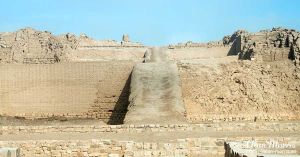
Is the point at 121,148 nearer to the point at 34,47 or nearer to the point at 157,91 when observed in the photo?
the point at 157,91

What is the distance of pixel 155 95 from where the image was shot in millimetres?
23109

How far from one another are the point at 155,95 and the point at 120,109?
240 centimetres

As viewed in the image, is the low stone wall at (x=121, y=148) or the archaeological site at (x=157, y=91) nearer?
the low stone wall at (x=121, y=148)

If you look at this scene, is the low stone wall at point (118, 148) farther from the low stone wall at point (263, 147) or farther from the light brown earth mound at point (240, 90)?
the light brown earth mound at point (240, 90)

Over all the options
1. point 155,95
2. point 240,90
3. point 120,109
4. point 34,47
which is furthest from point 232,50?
point 155,95

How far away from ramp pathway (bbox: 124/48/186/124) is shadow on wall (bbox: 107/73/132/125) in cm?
79

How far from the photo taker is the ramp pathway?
20.7 m

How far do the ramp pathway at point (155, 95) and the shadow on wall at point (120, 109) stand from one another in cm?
79

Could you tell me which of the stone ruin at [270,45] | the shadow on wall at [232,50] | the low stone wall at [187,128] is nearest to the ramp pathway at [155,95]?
the low stone wall at [187,128]

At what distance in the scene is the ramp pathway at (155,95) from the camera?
20.7 metres

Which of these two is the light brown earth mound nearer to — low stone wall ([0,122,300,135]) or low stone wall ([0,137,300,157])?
low stone wall ([0,122,300,135])

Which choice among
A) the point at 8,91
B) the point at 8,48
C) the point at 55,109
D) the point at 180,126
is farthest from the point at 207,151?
the point at 8,48

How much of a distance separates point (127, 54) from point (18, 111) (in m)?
12.5

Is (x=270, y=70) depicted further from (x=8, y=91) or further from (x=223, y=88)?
(x=8, y=91)
